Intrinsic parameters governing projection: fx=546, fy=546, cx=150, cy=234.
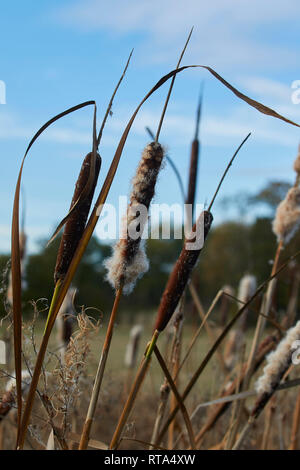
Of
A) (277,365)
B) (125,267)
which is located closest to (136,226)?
(125,267)

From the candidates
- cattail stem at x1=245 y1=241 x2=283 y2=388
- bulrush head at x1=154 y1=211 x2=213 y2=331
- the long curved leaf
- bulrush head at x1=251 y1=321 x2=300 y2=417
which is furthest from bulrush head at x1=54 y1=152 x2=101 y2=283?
cattail stem at x1=245 y1=241 x2=283 y2=388

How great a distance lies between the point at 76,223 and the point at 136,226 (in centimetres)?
8

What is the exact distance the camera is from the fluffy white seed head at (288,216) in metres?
1.19

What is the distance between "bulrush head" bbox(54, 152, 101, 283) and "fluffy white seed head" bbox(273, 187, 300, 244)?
63cm

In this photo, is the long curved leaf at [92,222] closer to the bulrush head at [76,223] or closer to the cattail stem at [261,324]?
the bulrush head at [76,223]

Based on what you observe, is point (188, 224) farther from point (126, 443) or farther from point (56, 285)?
point (126, 443)

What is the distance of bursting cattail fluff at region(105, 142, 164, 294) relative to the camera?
699 mm

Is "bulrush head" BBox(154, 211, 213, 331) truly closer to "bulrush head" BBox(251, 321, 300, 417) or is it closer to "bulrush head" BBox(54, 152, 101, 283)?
"bulrush head" BBox(54, 152, 101, 283)

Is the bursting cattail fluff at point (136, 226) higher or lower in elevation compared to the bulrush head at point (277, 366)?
higher

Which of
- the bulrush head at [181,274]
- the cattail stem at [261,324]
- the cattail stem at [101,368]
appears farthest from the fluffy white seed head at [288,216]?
the cattail stem at [101,368]

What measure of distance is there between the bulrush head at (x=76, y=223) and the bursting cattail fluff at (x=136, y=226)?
56 millimetres
